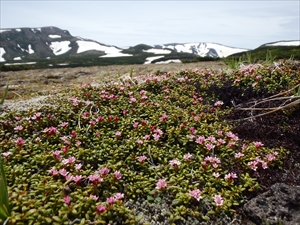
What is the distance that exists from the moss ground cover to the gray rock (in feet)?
0.70

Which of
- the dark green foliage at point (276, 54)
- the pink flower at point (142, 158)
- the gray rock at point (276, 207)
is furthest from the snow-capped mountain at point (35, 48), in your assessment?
the gray rock at point (276, 207)

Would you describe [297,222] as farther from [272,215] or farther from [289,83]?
[289,83]

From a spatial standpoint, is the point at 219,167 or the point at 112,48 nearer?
the point at 219,167

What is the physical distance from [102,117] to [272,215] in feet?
11.5

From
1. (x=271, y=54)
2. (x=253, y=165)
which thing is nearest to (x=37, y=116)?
(x=253, y=165)

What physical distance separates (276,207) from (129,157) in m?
2.28

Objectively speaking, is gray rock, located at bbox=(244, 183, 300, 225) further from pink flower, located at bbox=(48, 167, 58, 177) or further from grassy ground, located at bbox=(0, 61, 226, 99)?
grassy ground, located at bbox=(0, 61, 226, 99)

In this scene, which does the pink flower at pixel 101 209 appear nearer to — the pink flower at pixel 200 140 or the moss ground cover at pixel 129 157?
the moss ground cover at pixel 129 157

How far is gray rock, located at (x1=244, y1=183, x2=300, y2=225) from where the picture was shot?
3.27 meters

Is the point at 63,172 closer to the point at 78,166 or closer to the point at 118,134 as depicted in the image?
the point at 78,166

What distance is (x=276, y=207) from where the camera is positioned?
3398 mm

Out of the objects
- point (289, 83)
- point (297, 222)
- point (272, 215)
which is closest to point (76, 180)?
point (272, 215)

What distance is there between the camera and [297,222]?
3184 mm

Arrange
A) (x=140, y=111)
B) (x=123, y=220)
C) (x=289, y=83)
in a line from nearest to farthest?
1. (x=123, y=220)
2. (x=140, y=111)
3. (x=289, y=83)
